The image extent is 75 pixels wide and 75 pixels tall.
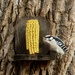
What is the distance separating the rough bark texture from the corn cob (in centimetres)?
15

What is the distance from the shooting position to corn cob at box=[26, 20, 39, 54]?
3676 mm

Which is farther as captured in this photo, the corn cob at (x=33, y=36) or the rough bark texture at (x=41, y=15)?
the rough bark texture at (x=41, y=15)

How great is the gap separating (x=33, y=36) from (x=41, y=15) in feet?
0.74

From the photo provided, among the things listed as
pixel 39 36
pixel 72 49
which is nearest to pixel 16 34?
pixel 39 36

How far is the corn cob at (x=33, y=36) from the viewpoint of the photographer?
3.68 meters

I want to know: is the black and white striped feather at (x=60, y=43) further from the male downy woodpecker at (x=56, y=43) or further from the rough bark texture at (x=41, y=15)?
the rough bark texture at (x=41, y=15)

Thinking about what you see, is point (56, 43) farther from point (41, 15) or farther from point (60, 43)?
point (41, 15)

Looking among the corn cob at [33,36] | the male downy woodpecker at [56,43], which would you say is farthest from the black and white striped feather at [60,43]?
the corn cob at [33,36]

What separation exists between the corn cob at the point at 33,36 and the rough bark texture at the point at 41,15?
0.15m

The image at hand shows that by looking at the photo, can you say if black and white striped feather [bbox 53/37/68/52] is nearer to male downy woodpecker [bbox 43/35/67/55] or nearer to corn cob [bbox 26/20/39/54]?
male downy woodpecker [bbox 43/35/67/55]

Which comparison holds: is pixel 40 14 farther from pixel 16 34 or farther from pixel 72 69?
pixel 72 69

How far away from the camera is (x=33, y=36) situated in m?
3.68

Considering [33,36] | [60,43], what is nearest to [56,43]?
[60,43]

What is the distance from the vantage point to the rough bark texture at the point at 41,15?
151 inches
